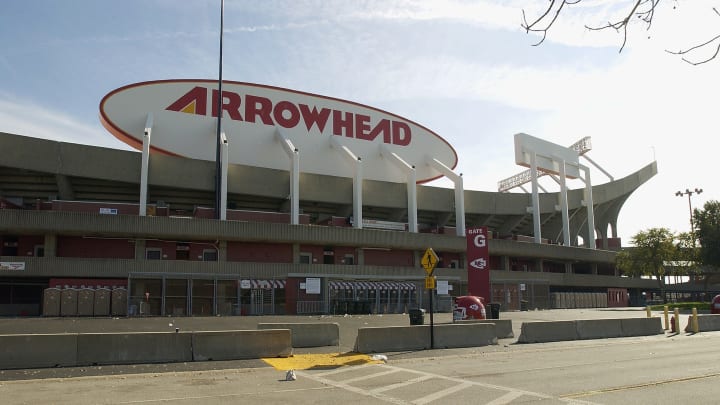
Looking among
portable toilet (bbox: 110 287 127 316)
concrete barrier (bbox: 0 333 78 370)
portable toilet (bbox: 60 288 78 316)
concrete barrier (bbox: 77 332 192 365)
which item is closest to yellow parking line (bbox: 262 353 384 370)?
concrete barrier (bbox: 77 332 192 365)

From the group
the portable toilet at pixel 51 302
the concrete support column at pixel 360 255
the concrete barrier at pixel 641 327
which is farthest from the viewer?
the concrete support column at pixel 360 255

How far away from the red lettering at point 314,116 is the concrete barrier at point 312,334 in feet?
125

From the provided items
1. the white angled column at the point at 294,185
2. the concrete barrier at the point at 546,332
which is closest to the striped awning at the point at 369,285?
the white angled column at the point at 294,185

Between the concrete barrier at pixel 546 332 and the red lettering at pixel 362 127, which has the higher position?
the red lettering at pixel 362 127

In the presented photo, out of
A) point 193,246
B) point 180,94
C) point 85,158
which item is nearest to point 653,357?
point 193,246

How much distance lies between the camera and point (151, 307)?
37938 millimetres

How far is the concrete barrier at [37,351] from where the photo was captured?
13484 mm

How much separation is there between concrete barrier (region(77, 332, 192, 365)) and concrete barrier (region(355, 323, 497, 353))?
5.15m

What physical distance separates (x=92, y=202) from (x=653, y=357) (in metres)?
40.5

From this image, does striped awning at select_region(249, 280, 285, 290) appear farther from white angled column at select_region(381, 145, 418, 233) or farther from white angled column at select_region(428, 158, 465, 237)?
white angled column at select_region(428, 158, 465, 237)

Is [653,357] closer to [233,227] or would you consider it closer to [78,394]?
[78,394]

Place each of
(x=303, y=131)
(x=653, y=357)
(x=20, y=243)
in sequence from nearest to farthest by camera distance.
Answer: (x=653, y=357)
(x=20, y=243)
(x=303, y=131)

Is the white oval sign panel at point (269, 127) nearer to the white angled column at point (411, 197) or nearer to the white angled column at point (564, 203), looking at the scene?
the white angled column at point (411, 197)

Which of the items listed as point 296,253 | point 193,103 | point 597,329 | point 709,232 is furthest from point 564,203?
point 597,329
